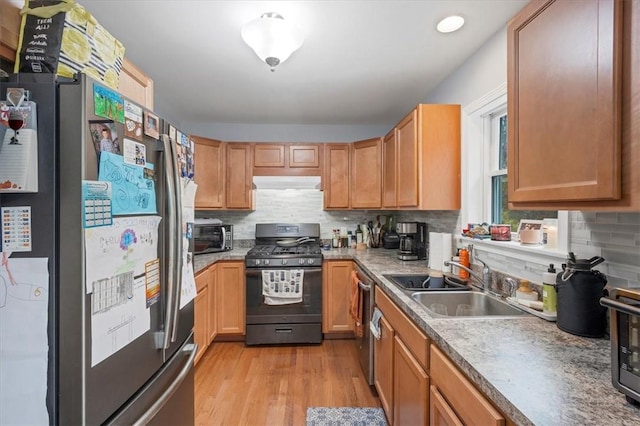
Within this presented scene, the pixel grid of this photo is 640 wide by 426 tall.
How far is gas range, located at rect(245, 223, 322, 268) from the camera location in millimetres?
2935

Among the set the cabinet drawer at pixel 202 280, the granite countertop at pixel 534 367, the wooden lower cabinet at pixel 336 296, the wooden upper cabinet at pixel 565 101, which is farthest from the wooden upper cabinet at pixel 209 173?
the wooden upper cabinet at pixel 565 101

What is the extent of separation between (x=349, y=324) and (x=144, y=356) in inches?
90.9

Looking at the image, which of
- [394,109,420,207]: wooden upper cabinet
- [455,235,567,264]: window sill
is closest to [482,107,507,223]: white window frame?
[455,235,567,264]: window sill

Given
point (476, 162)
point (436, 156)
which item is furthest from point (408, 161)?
point (476, 162)

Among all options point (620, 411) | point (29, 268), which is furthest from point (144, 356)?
point (620, 411)

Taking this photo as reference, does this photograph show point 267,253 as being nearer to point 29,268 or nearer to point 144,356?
point 144,356

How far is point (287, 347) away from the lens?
9.61ft

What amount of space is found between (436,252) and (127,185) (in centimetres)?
204

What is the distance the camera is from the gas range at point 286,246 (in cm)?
294

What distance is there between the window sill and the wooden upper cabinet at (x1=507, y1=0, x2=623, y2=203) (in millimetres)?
431

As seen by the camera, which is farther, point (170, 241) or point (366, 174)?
point (366, 174)

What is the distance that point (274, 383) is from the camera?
2.30 meters

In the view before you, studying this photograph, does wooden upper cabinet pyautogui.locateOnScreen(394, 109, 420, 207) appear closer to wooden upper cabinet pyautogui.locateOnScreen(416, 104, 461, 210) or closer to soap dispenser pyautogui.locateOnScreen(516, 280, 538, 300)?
wooden upper cabinet pyautogui.locateOnScreen(416, 104, 461, 210)

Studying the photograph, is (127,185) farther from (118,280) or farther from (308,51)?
(308,51)
